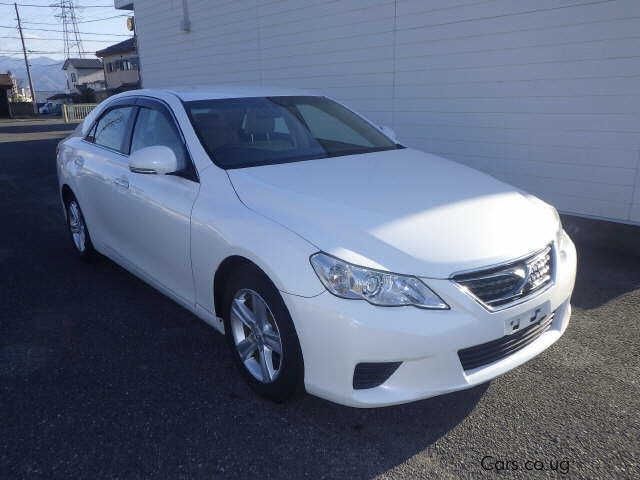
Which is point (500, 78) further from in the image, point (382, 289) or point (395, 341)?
point (395, 341)

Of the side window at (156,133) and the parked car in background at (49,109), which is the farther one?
the parked car in background at (49,109)

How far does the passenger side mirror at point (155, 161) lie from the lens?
10.3ft

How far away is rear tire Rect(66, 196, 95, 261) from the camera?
4926 millimetres

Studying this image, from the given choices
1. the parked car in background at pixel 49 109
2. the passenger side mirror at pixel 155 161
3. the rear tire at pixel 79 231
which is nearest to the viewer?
the passenger side mirror at pixel 155 161

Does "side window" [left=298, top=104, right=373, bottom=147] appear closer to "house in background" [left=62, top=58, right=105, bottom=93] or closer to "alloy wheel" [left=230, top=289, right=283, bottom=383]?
"alloy wheel" [left=230, top=289, right=283, bottom=383]

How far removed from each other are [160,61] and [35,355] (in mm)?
11444

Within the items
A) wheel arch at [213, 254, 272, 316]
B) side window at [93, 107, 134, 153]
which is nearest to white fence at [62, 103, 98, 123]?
side window at [93, 107, 134, 153]

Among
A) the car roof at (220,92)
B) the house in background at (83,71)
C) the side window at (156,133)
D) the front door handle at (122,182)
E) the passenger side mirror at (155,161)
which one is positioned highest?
the house in background at (83,71)

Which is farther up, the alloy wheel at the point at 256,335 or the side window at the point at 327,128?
the side window at the point at 327,128

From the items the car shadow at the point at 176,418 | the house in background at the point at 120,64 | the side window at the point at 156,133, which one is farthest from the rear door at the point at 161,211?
the house in background at the point at 120,64

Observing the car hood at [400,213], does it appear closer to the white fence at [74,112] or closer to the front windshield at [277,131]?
the front windshield at [277,131]

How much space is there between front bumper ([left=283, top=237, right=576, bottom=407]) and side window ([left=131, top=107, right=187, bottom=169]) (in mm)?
1468

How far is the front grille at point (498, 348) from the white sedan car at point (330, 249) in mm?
10

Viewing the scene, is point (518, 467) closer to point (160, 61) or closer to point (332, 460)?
point (332, 460)
